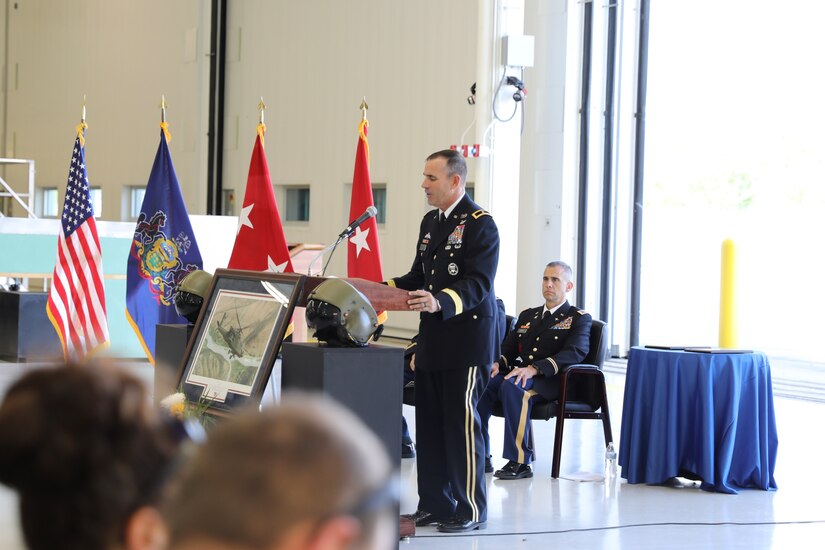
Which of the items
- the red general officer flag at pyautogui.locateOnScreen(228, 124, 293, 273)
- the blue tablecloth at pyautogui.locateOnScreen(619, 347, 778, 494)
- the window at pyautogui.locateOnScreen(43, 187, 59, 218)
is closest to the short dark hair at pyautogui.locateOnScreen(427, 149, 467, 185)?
the blue tablecloth at pyautogui.locateOnScreen(619, 347, 778, 494)

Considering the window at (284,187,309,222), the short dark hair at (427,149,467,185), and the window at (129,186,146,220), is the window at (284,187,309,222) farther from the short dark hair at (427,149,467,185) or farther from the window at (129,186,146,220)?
the short dark hair at (427,149,467,185)

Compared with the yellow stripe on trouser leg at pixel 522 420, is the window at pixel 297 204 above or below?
above

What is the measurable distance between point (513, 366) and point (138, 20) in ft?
41.0

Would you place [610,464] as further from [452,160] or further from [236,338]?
[236,338]

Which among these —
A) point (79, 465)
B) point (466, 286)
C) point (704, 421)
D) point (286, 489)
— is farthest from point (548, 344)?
point (286, 489)

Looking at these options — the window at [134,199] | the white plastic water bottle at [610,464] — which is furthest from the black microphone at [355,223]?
the window at [134,199]

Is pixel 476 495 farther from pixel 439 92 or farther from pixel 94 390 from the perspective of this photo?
pixel 439 92

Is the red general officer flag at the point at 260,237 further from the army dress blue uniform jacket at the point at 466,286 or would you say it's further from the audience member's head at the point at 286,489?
the audience member's head at the point at 286,489

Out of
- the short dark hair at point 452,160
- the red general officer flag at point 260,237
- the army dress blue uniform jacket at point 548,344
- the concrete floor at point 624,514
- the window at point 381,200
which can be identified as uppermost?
the window at point 381,200

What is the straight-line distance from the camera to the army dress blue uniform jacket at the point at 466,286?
421cm

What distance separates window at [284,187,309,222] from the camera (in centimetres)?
1408

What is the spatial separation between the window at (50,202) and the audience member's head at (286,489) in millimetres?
19027

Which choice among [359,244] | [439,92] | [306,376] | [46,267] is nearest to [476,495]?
[306,376]

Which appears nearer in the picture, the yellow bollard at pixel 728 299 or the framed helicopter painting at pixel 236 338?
the framed helicopter painting at pixel 236 338
